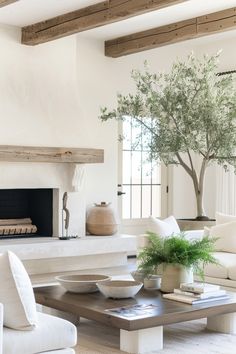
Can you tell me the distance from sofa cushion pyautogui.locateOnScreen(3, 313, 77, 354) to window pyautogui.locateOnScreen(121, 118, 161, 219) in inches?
230

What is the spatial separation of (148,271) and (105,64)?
15.3 ft

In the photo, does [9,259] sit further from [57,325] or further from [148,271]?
[148,271]

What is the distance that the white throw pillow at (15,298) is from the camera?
3.45 meters

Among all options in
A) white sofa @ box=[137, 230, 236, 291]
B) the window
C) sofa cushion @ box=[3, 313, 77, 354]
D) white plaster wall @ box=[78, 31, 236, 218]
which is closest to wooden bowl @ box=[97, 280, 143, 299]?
sofa cushion @ box=[3, 313, 77, 354]

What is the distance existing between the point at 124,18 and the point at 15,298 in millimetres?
3878

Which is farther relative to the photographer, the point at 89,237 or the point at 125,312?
the point at 89,237

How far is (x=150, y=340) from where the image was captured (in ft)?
14.3

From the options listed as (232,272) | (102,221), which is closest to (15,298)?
(232,272)

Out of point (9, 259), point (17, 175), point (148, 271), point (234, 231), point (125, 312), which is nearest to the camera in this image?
point (9, 259)

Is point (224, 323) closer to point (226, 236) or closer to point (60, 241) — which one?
point (226, 236)

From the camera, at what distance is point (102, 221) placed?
8.29 m

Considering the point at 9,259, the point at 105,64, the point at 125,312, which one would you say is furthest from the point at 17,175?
the point at 9,259

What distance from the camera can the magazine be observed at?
4.25 meters

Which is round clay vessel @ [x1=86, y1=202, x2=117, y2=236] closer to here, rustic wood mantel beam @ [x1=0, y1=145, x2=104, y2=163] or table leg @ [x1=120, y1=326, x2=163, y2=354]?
rustic wood mantel beam @ [x1=0, y1=145, x2=104, y2=163]
